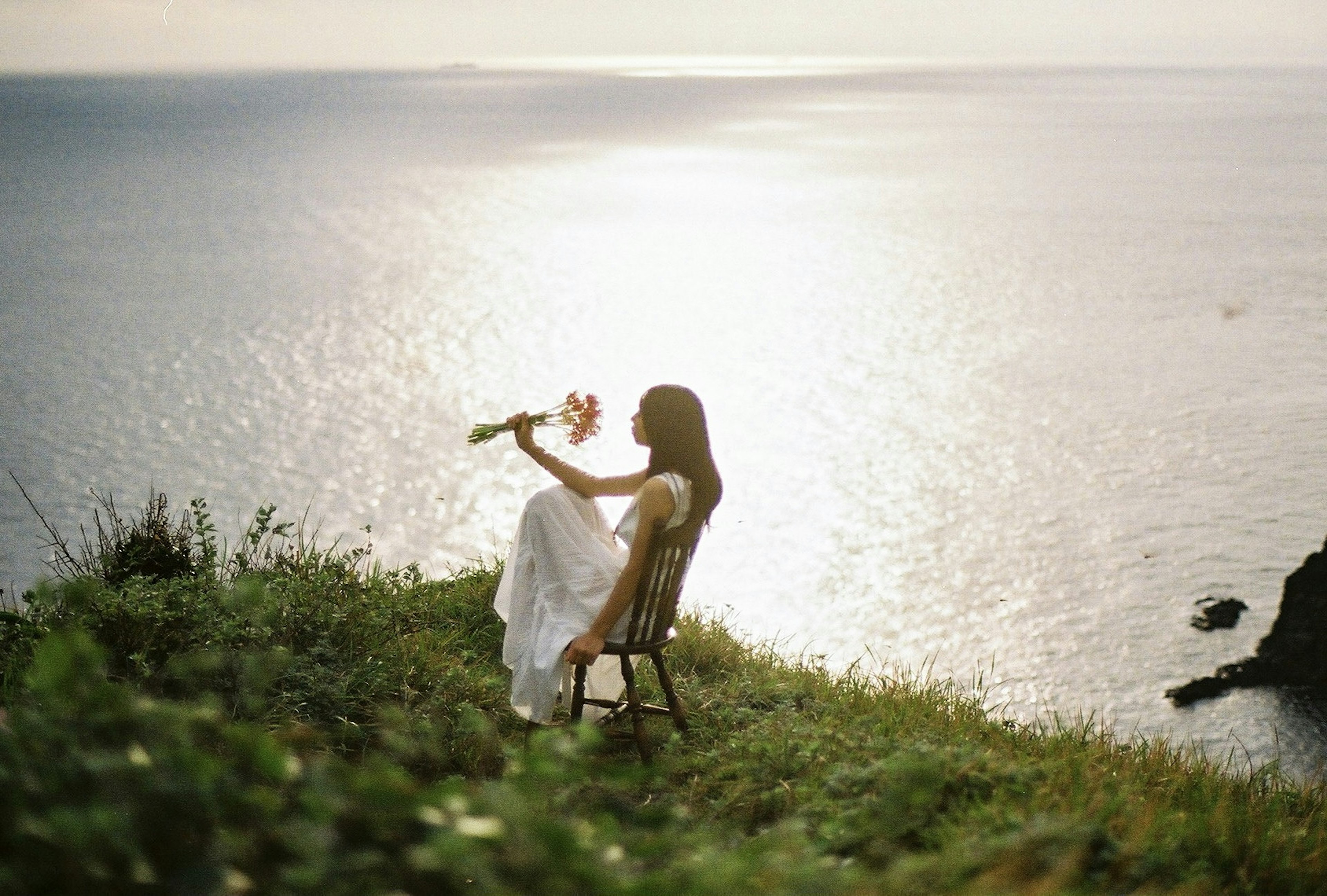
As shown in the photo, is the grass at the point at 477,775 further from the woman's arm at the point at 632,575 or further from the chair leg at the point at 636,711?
the woman's arm at the point at 632,575

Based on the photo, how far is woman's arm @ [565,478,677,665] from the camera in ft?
15.0

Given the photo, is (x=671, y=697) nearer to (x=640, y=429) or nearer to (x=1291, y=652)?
(x=640, y=429)

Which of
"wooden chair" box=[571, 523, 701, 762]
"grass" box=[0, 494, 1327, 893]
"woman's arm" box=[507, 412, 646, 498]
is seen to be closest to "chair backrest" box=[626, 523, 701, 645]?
"wooden chair" box=[571, 523, 701, 762]

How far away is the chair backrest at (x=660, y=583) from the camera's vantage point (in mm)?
4609

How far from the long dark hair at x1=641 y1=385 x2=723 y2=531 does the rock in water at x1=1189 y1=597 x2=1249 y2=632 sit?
26361mm

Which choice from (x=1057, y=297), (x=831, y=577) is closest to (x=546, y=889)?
(x=831, y=577)

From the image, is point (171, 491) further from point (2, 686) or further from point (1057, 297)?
point (1057, 297)

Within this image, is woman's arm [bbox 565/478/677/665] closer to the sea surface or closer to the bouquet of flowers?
the bouquet of flowers

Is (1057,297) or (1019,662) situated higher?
(1057,297)

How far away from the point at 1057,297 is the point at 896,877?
5174cm

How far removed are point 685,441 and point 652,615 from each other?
718 mm

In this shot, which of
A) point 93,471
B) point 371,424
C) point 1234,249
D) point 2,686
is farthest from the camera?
point 1234,249

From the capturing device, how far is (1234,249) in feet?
201

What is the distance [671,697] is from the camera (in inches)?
202
